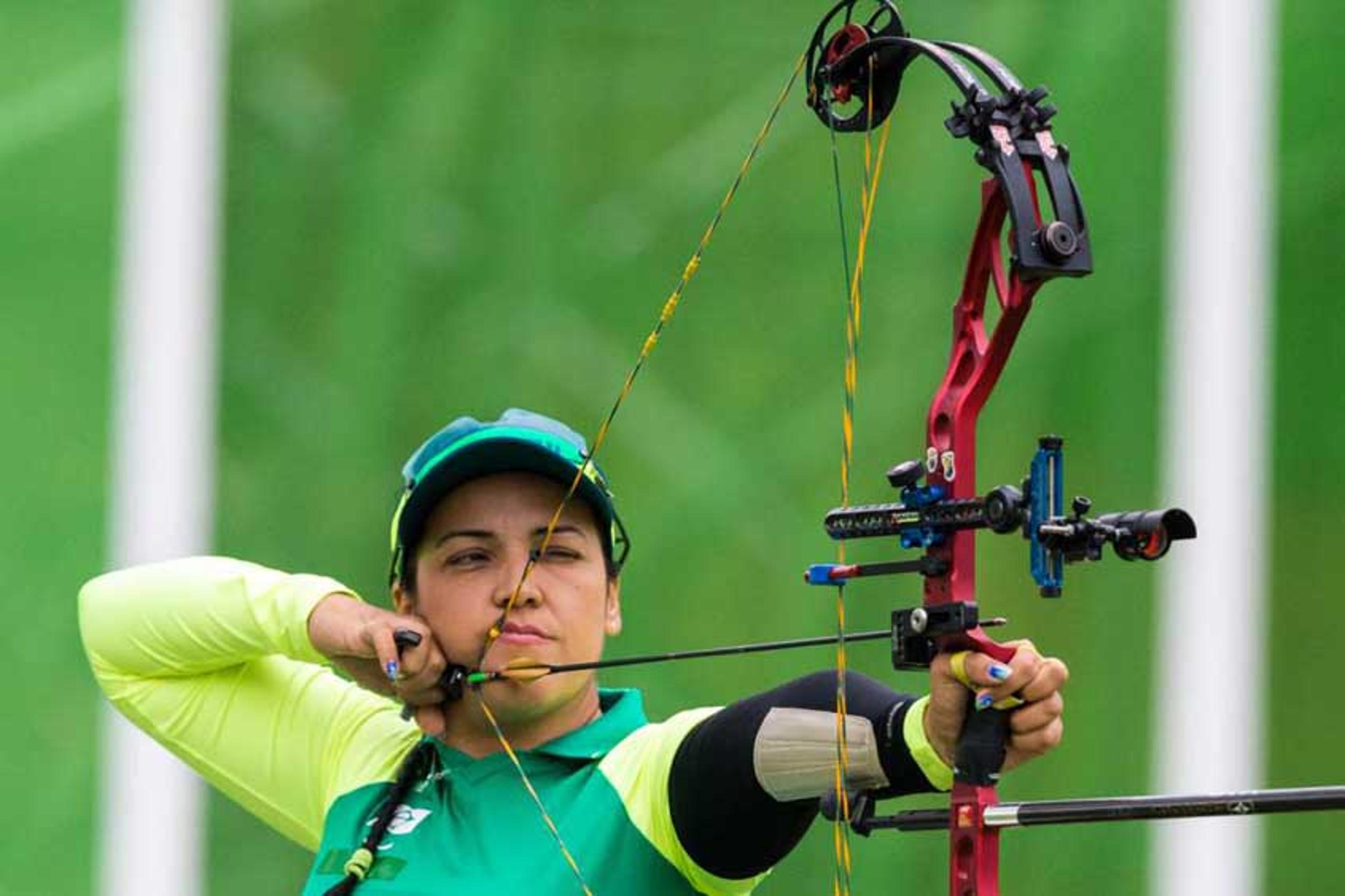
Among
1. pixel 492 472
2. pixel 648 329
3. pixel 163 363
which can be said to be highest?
pixel 648 329

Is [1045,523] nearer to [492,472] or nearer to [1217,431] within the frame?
[492,472]

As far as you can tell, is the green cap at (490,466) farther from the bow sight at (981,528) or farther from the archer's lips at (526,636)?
the bow sight at (981,528)

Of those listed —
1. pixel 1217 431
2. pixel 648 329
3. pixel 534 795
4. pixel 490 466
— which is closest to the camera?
pixel 534 795

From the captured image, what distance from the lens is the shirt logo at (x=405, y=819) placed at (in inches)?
107

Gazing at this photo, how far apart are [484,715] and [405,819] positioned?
0.14 m

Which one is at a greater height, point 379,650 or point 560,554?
point 560,554

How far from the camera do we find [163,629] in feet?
10.1

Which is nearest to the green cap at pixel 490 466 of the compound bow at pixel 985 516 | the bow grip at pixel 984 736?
the compound bow at pixel 985 516

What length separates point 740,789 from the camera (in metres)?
2.43

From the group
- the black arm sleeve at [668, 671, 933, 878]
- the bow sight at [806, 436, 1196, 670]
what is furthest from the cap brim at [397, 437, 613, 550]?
the bow sight at [806, 436, 1196, 670]

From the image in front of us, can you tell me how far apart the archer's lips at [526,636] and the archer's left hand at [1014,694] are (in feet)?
1.99

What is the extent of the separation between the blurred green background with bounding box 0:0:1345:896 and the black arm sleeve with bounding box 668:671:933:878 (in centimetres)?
250

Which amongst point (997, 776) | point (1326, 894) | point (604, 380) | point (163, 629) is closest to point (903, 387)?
point (604, 380)

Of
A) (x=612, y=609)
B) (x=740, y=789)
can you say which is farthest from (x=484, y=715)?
(x=740, y=789)
